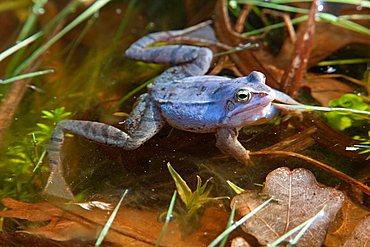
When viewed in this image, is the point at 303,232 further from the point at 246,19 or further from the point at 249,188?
the point at 246,19

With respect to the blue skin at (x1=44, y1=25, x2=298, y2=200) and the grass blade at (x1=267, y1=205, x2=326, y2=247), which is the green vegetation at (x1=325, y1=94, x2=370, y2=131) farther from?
the grass blade at (x1=267, y1=205, x2=326, y2=247)

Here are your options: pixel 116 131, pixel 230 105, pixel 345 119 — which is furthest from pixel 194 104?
pixel 345 119

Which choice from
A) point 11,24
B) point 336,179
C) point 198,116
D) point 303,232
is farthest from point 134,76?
point 303,232

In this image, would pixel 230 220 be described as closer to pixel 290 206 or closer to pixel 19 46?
pixel 290 206

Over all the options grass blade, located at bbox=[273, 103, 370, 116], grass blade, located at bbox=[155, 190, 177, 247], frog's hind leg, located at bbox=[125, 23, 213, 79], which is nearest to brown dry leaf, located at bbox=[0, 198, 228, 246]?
grass blade, located at bbox=[155, 190, 177, 247]

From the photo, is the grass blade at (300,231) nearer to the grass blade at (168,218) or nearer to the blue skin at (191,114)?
the grass blade at (168,218)

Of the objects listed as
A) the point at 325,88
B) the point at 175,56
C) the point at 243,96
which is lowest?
the point at 325,88
